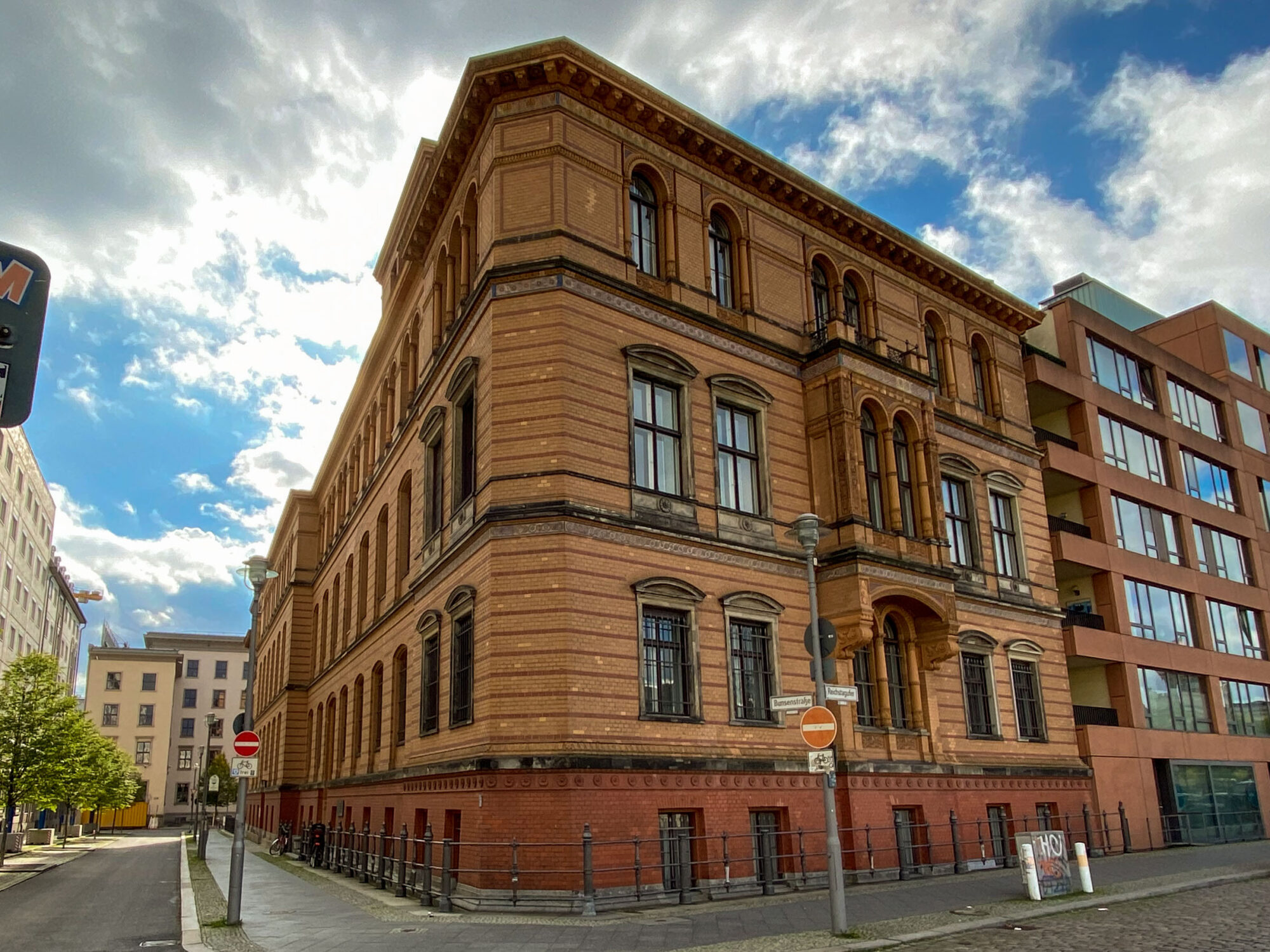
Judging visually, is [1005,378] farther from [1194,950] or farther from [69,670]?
[69,670]

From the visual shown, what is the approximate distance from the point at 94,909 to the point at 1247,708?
122 feet

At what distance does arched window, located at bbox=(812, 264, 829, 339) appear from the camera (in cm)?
2497

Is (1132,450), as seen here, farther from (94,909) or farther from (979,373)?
(94,909)

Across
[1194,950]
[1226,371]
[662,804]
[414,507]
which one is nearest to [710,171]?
[414,507]

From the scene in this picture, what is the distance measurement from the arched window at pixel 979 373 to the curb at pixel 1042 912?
14.0 meters

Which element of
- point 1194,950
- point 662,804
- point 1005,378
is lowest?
point 1194,950

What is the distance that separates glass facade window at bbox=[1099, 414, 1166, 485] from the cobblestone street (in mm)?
20409

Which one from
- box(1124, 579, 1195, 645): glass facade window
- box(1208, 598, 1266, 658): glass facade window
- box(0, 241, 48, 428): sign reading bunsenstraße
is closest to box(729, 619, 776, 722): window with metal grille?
box(0, 241, 48, 428): sign reading bunsenstraße

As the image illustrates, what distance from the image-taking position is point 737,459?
21922 mm

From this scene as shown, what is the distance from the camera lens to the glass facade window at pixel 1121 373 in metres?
34.8

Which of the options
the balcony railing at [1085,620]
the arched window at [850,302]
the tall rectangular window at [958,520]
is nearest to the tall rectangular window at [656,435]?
the arched window at [850,302]

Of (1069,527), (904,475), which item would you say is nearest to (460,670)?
(904,475)

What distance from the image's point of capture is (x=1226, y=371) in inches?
1615

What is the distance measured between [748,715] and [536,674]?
5.04 meters
